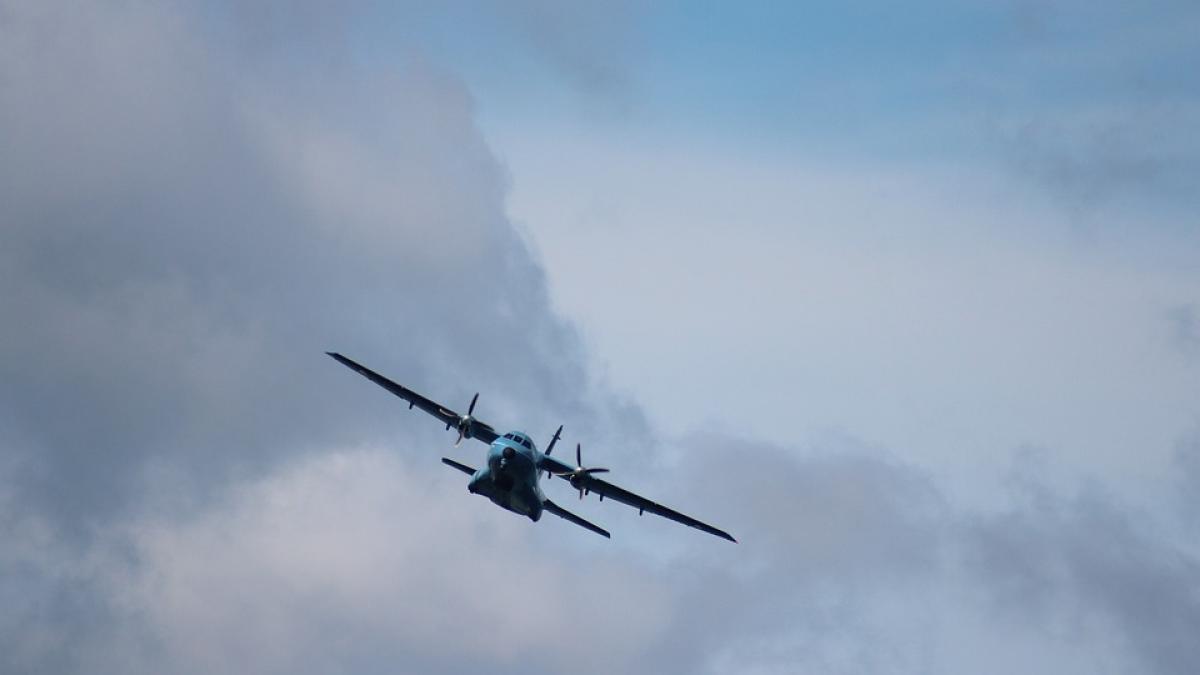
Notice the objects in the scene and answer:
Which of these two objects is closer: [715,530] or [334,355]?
[334,355]

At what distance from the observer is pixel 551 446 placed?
109 metres

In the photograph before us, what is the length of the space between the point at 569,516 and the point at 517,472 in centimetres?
734

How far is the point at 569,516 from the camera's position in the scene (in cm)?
10919

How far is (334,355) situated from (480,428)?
36.7 feet

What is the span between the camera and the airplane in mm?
103594

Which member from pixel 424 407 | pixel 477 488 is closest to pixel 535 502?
pixel 477 488

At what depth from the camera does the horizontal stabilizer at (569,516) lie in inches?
4259

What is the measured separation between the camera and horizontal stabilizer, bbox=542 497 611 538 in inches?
4259

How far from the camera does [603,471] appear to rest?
4240 inches

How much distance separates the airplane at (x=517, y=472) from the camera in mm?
103594

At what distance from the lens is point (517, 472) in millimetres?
103562

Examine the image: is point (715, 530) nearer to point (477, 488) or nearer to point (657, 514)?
point (657, 514)

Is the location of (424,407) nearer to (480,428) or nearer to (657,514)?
(480,428)

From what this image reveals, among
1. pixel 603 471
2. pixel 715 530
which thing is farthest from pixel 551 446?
pixel 715 530
